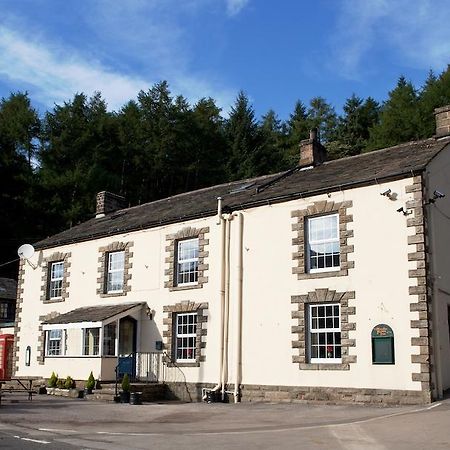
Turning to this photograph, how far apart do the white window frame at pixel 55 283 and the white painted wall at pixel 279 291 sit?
2098mm

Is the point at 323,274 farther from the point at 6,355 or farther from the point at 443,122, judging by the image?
the point at 6,355

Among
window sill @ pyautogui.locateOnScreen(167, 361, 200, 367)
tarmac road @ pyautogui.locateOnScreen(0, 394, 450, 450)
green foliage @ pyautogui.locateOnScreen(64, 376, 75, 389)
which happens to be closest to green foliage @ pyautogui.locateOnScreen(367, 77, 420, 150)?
window sill @ pyautogui.locateOnScreen(167, 361, 200, 367)

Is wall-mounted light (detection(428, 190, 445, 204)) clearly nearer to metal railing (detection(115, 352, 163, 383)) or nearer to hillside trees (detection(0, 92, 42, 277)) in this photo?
metal railing (detection(115, 352, 163, 383))

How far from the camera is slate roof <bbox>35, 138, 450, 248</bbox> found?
17.8m

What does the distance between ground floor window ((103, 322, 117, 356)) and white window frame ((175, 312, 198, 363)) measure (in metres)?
2.61

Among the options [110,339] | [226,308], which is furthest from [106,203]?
[226,308]

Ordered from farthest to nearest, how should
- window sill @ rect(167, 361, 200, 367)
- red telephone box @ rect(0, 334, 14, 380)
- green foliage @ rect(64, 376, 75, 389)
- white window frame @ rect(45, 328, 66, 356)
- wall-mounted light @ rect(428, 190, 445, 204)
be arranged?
1. red telephone box @ rect(0, 334, 14, 380)
2. white window frame @ rect(45, 328, 66, 356)
3. green foliage @ rect(64, 376, 75, 389)
4. window sill @ rect(167, 361, 200, 367)
5. wall-mounted light @ rect(428, 190, 445, 204)

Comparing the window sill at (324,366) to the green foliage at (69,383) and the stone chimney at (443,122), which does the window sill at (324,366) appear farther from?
the green foliage at (69,383)

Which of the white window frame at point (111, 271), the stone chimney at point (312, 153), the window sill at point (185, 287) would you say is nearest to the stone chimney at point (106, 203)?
the white window frame at point (111, 271)

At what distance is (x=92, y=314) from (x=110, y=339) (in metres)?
1.17

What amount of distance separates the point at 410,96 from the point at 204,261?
34366 mm

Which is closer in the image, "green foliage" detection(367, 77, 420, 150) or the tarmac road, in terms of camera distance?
the tarmac road

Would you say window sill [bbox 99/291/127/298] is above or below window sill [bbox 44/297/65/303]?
above

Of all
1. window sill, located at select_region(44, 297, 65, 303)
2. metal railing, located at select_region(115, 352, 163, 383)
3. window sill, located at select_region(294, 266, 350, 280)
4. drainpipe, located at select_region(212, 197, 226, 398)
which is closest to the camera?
window sill, located at select_region(294, 266, 350, 280)
